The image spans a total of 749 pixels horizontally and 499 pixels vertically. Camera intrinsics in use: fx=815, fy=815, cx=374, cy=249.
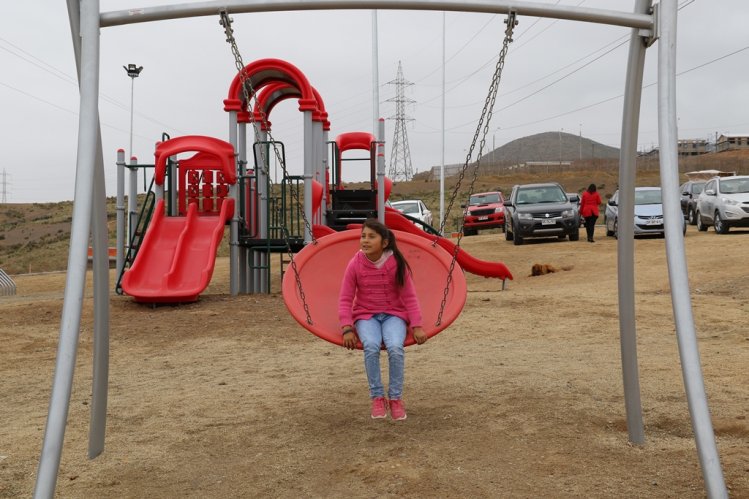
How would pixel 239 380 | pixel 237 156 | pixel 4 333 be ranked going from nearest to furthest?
pixel 239 380 < pixel 4 333 < pixel 237 156

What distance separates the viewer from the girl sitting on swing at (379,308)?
4.96 metres

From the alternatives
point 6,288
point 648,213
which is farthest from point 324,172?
point 648,213

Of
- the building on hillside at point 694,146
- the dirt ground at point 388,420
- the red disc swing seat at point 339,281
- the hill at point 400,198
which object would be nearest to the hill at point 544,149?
the building on hillside at point 694,146

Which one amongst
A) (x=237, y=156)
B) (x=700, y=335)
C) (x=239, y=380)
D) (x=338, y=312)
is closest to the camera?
(x=338, y=312)

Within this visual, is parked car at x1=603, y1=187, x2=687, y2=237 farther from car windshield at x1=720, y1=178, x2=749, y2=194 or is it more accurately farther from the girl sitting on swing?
the girl sitting on swing

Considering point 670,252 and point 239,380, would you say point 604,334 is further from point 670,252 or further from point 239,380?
point 670,252

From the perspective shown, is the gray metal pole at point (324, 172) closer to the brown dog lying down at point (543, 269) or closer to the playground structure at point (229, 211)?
the playground structure at point (229, 211)

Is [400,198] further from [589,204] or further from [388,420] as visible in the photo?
[388,420]

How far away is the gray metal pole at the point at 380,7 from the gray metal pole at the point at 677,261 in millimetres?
213

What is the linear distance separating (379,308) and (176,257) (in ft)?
26.4

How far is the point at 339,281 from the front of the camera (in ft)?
18.7

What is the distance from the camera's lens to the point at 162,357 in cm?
819

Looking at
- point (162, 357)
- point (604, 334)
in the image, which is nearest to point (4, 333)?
point (162, 357)

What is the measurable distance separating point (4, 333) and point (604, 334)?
7204mm
